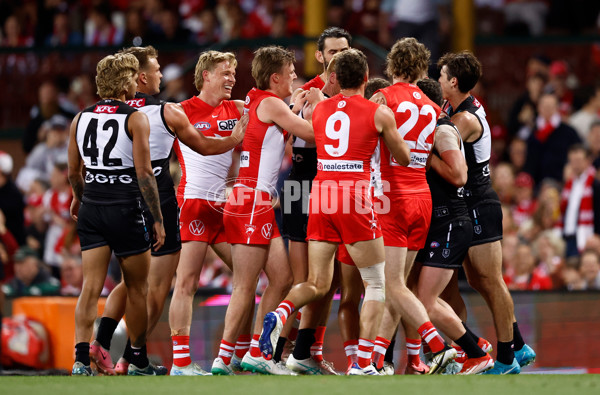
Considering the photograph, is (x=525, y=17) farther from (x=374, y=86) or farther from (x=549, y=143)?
(x=374, y=86)

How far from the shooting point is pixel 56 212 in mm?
15000

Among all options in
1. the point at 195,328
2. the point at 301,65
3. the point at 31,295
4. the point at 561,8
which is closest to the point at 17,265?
the point at 31,295

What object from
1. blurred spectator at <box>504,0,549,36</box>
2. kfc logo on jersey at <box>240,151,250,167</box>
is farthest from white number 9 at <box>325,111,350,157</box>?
blurred spectator at <box>504,0,549,36</box>

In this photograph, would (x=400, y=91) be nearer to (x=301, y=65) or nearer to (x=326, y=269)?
(x=326, y=269)

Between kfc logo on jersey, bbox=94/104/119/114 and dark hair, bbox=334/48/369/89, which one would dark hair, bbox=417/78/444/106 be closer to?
dark hair, bbox=334/48/369/89

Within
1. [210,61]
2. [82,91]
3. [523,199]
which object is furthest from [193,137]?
[82,91]

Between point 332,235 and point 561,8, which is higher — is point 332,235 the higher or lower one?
the lower one

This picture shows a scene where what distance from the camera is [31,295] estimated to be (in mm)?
11797

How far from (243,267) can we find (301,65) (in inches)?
299

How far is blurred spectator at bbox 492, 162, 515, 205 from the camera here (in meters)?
14.0

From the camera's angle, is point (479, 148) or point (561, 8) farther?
point (561, 8)

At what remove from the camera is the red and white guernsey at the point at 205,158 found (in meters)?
8.76

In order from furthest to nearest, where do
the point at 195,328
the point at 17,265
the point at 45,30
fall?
the point at 45,30, the point at 17,265, the point at 195,328

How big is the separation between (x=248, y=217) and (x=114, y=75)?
5.01ft
